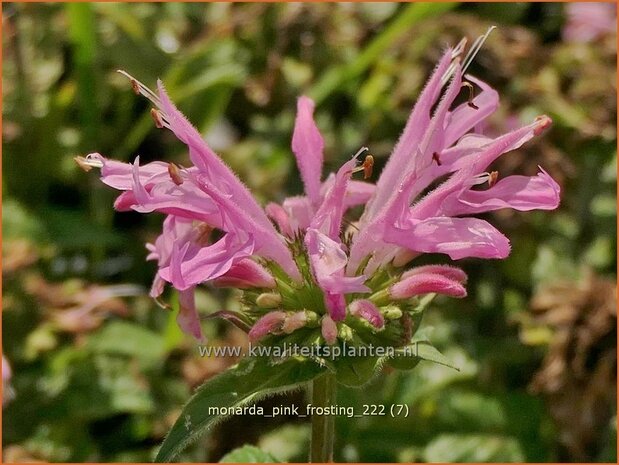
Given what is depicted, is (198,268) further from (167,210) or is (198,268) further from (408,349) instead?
(408,349)

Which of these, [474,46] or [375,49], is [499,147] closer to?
[474,46]

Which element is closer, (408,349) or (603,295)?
(408,349)

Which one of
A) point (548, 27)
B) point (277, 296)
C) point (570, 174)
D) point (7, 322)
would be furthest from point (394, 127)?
point (277, 296)

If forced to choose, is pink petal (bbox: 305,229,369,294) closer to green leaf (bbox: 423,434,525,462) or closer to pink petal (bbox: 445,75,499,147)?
pink petal (bbox: 445,75,499,147)

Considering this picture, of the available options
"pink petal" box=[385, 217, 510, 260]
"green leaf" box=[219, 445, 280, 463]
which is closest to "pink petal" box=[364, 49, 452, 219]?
"pink petal" box=[385, 217, 510, 260]

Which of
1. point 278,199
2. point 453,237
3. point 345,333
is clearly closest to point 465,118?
point 453,237
